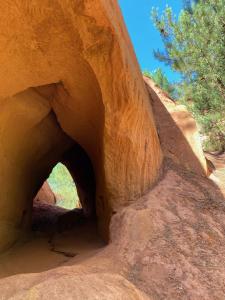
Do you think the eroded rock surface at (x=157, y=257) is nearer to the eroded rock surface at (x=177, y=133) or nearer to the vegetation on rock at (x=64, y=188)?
the eroded rock surface at (x=177, y=133)

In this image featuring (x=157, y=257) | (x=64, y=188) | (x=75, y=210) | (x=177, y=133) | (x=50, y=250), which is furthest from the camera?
(x=64, y=188)

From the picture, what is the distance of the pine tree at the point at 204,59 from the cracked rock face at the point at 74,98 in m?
3.44

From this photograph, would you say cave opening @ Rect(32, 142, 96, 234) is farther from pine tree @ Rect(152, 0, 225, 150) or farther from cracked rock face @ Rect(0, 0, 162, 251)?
pine tree @ Rect(152, 0, 225, 150)

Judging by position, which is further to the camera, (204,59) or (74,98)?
(204,59)

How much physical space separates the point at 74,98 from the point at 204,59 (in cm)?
419

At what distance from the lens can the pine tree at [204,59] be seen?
6281mm

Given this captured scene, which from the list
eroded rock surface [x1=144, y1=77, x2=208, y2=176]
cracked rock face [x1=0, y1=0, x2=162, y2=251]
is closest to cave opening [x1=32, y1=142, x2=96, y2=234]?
cracked rock face [x1=0, y1=0, x2=162, y2=251]

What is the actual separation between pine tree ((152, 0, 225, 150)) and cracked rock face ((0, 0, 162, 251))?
3.44 m

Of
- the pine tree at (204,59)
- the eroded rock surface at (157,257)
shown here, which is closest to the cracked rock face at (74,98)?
the eroded rock surface at (157,257)

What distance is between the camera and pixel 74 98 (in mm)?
2990

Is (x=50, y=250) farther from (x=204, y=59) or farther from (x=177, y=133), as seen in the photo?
(x=204, y=59)

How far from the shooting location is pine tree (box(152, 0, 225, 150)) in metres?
6.28

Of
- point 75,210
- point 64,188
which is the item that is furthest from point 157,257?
point 64,188

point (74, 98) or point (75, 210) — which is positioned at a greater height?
point (74, 98)
